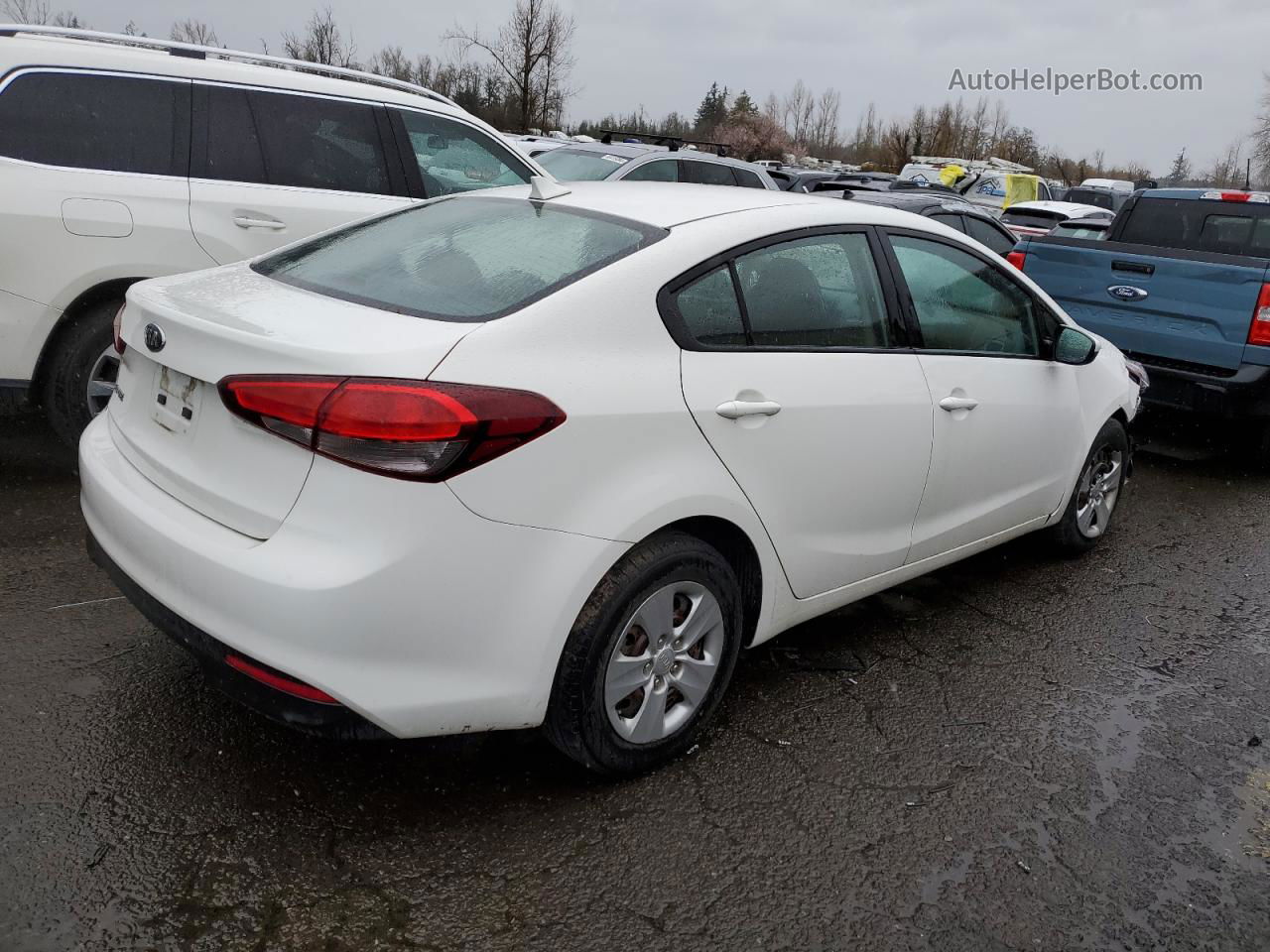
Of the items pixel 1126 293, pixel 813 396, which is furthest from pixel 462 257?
pixel 1126 293

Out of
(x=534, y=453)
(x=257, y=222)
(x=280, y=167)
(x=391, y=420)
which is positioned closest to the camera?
(x=391, y=420)

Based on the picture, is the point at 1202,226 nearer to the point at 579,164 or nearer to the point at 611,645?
the point at 579,164

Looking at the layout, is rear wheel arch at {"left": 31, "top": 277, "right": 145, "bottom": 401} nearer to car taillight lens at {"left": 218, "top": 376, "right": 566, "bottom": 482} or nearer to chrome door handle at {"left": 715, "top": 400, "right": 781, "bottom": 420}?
car taillight lens at {"left": 218, "top": 376, "right": 566, "bottom": 482}

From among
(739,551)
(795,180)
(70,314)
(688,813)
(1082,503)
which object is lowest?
(688,813)

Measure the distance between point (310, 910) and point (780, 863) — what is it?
3.71 ft

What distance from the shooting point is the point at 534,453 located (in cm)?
246

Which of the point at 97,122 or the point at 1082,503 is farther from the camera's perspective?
the point at 1082,503

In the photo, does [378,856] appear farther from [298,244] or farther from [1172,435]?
[1172,435]

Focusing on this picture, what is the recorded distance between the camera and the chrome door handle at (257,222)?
5.02m

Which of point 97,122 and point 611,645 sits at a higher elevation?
point 97,122

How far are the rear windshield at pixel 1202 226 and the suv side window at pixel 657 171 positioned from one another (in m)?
4.20

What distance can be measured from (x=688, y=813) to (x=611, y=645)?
1.78 ft

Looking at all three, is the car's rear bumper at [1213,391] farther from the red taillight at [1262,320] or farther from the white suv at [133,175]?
the white suv at [133,175]

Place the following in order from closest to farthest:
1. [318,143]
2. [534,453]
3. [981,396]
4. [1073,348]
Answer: [534,453] → [981,396] → [1073,348] → [318,143]
